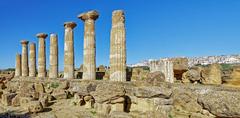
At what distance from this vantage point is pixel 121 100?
11.9 meters

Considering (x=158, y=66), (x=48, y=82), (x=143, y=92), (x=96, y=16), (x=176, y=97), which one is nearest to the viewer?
(x=176, y=97)

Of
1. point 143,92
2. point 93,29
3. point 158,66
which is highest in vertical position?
point 93,29

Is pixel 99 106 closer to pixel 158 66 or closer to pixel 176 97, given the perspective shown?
pixel 176 97

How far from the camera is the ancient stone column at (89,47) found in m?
22.1

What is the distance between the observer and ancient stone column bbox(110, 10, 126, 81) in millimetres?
18203

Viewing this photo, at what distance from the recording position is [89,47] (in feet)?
73.9

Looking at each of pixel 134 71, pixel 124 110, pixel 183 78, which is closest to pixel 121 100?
pixel 124 110

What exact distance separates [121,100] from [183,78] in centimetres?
598

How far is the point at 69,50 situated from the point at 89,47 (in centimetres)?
404

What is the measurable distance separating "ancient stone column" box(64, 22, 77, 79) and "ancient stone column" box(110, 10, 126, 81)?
7.93 m

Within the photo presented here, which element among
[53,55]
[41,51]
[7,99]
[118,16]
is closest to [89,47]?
[118,16]

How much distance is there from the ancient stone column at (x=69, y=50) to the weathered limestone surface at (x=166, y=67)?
1135 centimetres

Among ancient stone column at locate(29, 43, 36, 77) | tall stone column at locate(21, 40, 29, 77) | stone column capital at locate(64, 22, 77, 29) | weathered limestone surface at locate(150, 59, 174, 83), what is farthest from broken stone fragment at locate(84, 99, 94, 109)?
tall stone column at locate(21, 40, 29, 77)

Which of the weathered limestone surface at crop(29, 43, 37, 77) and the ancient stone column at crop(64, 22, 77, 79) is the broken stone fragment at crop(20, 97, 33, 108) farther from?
the weathered limestone surface at crop(29, 43, 37, 77)
